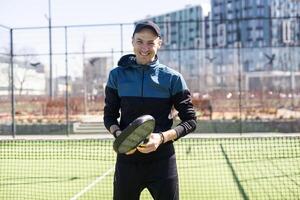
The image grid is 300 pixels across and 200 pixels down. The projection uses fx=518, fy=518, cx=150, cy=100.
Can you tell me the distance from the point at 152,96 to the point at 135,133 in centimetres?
A: 49

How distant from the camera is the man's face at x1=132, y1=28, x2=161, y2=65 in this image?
9.82 ft

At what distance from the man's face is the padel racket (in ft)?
1.80

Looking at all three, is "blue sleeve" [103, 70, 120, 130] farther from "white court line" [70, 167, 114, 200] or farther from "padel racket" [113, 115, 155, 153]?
"white court line" [70, 167, 114, 200]

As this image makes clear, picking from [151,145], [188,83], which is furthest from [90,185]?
[188,83]

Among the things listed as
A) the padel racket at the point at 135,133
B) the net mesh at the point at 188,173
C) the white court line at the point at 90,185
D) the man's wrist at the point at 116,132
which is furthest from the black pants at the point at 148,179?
the white court line at the point at 90,185

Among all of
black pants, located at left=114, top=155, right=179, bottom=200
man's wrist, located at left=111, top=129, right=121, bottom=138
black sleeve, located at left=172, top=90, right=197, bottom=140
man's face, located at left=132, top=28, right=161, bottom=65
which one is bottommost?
black pants, located at left=114, top=155, right=179, bottom=200

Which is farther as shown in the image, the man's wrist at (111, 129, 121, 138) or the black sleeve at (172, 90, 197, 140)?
the black sleeve at (172, 90, 197, 140)

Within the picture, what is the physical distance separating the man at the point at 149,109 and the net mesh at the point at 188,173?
13.2 ft

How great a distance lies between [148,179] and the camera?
10.00 feet

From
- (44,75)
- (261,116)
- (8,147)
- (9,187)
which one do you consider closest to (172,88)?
(9,187)

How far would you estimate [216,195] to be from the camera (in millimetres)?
7184

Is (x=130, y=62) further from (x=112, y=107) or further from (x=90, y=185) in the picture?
(x=90, y=185)

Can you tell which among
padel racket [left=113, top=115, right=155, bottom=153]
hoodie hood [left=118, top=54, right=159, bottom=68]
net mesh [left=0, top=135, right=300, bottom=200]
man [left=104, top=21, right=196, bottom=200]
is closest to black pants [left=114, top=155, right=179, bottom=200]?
man [left=104, top=21, right=196, bottom=200]

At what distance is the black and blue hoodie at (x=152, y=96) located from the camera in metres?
3.01
